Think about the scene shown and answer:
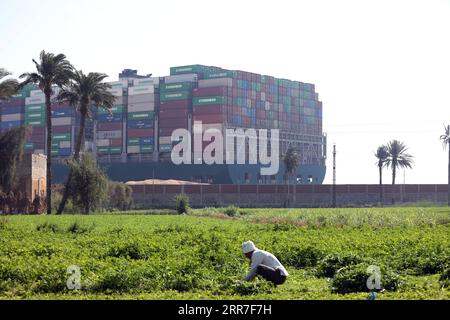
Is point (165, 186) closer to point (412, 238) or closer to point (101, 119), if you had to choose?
point (101, 119)

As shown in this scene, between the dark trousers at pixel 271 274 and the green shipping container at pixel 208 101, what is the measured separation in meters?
128

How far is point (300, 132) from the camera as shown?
16325 cm

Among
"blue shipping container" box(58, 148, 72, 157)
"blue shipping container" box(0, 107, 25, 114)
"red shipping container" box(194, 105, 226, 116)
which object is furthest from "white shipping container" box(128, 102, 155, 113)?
"blue shipping container" box(0, 107, 25, 114)

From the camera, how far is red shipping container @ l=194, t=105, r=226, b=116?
475 ft

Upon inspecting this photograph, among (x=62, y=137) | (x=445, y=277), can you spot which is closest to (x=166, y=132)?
(x=62, y=137)

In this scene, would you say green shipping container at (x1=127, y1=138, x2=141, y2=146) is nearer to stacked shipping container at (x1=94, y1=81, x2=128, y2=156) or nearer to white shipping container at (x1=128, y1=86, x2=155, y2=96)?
stacked shipping container at (x1=94, y1=81, x2=128, y2=156)

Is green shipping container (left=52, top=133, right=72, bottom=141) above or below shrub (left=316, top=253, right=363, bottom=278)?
above

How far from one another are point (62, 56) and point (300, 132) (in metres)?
102

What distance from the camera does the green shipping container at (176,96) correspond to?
488ft

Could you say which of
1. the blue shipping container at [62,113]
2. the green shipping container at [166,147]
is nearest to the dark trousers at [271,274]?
the green shipping container at [166,147]

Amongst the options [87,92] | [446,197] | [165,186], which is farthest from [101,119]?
[87,92]

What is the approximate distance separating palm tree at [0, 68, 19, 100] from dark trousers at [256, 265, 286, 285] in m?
51.8

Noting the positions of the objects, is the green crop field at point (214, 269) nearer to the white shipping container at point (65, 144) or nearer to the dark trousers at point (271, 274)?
the dark trousers at point (271, 274)
